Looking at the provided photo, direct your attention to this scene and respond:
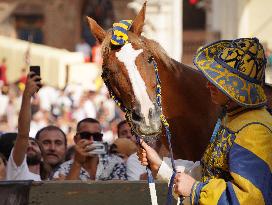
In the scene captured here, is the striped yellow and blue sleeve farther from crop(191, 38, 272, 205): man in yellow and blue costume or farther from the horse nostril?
the horse nostril

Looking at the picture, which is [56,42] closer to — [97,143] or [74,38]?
[74,38]

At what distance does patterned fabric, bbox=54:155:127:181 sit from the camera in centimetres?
789

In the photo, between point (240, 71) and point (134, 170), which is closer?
point (240, 71)

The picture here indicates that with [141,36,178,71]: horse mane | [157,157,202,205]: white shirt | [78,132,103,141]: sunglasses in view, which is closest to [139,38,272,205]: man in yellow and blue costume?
[157,157,202,205]: white shirt

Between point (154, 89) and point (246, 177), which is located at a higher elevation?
point (154, 89)

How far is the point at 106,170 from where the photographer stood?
26.2ft

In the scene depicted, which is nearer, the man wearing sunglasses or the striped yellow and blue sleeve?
the striped yellow and blue sleeve

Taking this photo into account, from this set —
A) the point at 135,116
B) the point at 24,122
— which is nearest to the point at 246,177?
the point at 135,116

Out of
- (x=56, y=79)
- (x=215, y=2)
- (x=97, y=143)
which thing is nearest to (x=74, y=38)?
(x=56, y=79)

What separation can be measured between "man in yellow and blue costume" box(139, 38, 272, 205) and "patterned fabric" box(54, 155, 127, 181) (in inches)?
117

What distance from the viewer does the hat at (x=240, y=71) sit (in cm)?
471

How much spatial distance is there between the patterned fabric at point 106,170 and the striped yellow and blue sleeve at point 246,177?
3.26 metres

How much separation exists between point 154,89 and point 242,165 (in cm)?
151

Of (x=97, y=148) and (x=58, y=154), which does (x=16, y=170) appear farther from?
(x=58, y=154)
